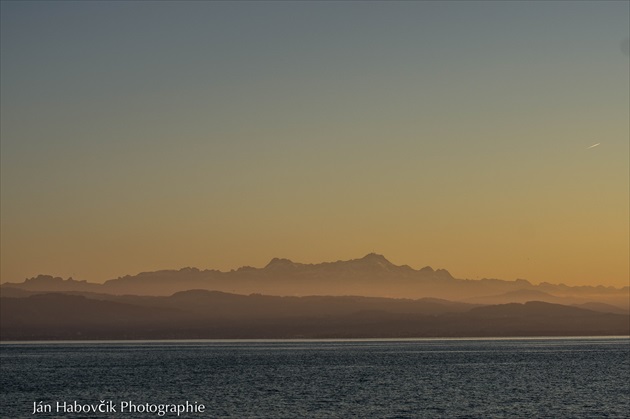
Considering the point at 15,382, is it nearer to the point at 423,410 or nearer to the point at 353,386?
the point at 353,386

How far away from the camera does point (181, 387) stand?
14925 cm

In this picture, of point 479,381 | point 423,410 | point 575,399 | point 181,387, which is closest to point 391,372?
point 479,381

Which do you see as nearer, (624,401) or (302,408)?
(302,408)

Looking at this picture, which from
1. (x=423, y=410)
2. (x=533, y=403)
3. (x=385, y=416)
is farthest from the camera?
(x=533, y=403)

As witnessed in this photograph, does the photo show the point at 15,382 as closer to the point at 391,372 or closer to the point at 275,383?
the point at 275,383

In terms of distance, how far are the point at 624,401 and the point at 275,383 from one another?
6120 cm

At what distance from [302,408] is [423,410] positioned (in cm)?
1464

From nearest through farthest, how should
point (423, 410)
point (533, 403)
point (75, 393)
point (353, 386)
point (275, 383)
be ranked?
1. point (423, 410)
2. point (533, 403)
3. point (75, 393)
4. point (353, 386)
5. point (275, 383)

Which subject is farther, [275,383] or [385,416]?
[275,383]

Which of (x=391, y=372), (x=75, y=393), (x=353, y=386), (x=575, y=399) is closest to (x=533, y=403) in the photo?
(x=575, y=399)

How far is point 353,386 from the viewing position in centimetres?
14812

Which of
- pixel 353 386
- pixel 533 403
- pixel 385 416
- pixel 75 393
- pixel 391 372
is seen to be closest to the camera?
pixel 385 416

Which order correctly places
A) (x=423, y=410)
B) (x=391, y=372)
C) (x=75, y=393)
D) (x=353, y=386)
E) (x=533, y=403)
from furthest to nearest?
(x=391, y=372) < (x=353, y=386) < (x=75, y=393) < (x=533, y=403) < (x=423, y=410)

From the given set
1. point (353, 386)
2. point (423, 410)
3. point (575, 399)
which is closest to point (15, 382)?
point (353, 386)
